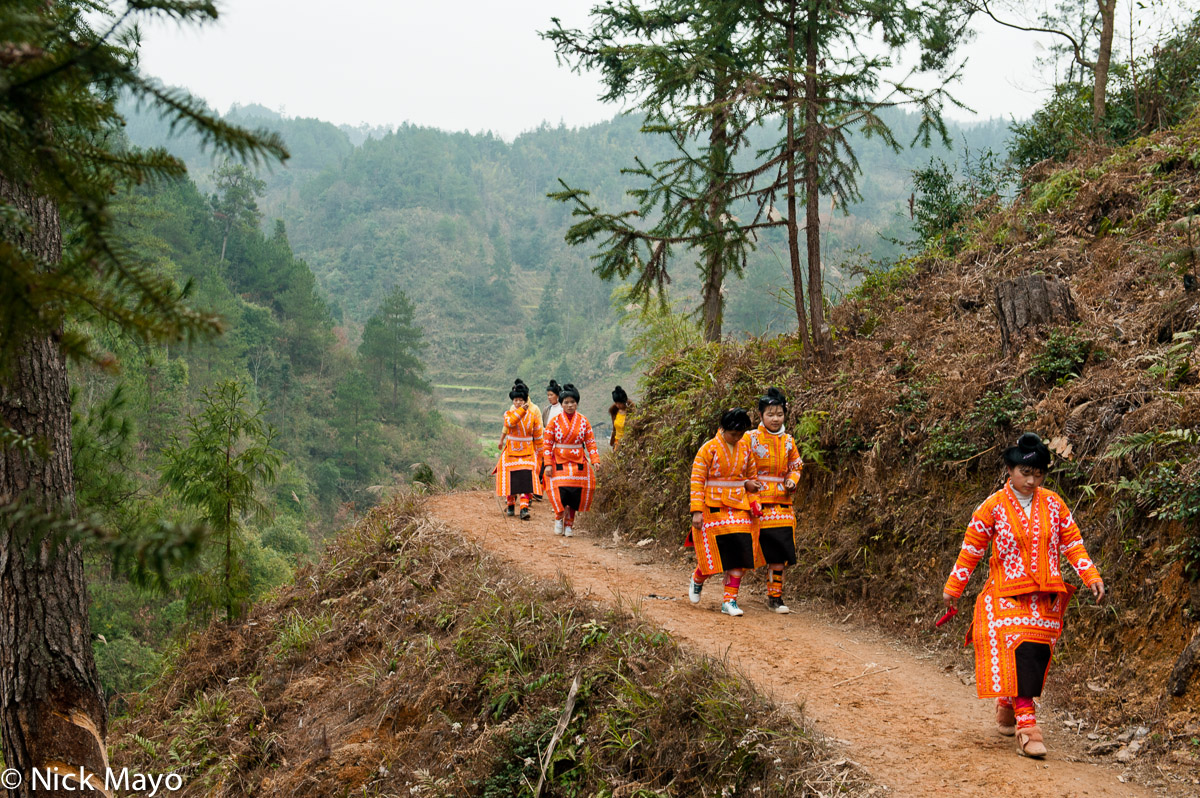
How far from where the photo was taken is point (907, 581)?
258 inches

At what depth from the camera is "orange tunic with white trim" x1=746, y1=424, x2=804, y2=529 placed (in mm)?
6953

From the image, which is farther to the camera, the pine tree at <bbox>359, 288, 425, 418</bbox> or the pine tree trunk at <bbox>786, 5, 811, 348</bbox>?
the pine tree at <bbox>359, 288, 425, 418</bbox>

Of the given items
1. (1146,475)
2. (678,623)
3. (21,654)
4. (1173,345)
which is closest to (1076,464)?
(1146,475)

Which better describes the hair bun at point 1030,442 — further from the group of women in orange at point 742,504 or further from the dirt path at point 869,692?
the group of women in orange at point 742,504

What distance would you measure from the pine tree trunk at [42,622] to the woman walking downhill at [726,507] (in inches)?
175

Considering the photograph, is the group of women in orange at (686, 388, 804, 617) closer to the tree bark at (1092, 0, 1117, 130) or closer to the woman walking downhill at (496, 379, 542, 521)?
the woman walking downhill at (496, 379, 542, 521)

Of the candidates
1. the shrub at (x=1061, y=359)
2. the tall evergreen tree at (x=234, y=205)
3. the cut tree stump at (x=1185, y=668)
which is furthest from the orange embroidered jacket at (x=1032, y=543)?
the tall evergreen tree at (x=234, y=205)

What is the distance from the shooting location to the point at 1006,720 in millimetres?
4430

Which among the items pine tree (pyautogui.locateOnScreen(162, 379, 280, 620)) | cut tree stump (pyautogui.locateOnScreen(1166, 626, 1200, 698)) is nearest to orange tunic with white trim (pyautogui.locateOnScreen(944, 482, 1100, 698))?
cut tree stump (pyautogui.locateOnScreen(1166, 626, 1200, 698))

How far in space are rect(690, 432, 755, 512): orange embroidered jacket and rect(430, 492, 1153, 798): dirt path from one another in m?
0.94

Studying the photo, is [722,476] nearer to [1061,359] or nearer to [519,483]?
[1061,359]

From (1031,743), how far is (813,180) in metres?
6.34

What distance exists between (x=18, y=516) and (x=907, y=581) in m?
6.19

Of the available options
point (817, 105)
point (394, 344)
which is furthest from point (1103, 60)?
point (394, 344)
